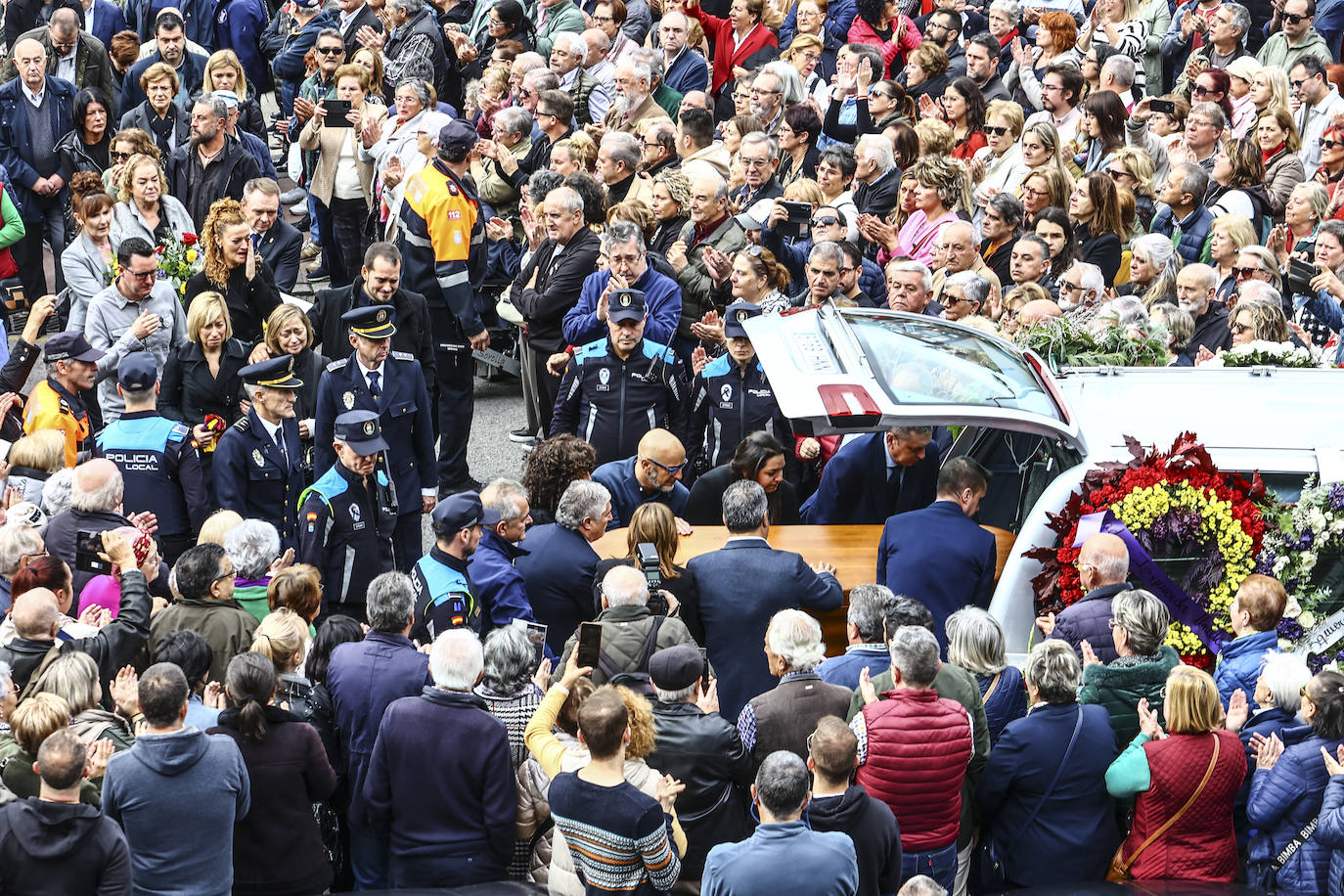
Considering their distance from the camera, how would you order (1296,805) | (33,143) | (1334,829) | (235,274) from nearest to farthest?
(1334,829) < (1296,805) < (235,274) < (33,143)

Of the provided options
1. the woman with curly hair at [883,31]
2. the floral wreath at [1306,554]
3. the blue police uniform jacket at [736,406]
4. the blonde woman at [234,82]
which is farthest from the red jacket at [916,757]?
the woman with curly hair at [883,31]

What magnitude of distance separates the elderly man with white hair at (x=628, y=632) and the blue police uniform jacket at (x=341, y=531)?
2152mm

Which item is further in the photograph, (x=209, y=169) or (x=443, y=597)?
(x=209, y=169)

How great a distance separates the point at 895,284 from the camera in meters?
10.2

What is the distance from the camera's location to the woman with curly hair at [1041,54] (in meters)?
14.5

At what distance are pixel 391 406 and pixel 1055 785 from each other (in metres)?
4.71

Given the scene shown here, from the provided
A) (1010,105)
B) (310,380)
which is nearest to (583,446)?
(310,380)

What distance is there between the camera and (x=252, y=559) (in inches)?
303

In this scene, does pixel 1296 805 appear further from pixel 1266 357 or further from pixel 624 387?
pixel 624 387

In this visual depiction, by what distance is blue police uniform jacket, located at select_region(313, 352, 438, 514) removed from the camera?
376 inches

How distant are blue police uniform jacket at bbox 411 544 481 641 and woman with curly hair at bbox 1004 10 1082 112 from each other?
8.38m

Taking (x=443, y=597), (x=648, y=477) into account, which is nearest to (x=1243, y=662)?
(x=648, y=477)

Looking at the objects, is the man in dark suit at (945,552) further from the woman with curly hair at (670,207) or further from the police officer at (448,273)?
the police officer at (448,273)

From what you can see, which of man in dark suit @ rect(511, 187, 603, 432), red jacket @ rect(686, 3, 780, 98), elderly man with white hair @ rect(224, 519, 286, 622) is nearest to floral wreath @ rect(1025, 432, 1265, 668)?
elderly man with white hair @ rect(224, 519, 286, 622)
